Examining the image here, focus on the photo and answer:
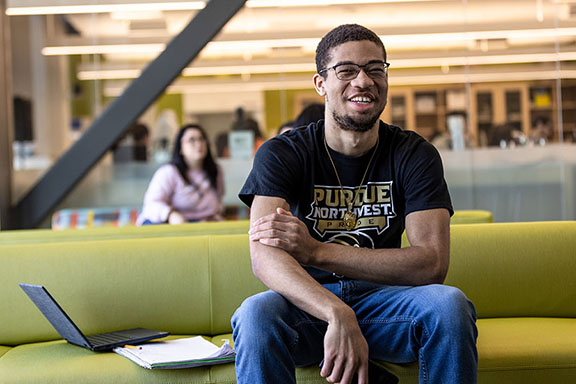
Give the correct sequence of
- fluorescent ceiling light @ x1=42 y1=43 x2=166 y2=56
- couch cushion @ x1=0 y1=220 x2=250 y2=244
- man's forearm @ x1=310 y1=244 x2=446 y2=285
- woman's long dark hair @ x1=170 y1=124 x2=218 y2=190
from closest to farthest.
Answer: man's forearm @ x1=310 y1=244 x2=446 y2=285 → couch cushion @ x1=0 y1=220 x2=250 y2=244 → woman's long dark hair @ x1=170 y1=124 x2=218 y2=190 → fluorescent ceiling light @ x1=42 y1=43 x2=166 y2=56

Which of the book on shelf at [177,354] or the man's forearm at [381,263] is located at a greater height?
the man's forearm at [381,263]

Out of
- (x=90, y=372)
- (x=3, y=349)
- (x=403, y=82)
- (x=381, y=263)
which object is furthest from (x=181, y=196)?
(x=403, y=82)

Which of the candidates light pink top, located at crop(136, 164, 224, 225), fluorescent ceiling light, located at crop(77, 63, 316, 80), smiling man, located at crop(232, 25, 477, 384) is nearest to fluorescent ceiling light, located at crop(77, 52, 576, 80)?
fluorescent ceiling light, located at crop(77, 63, 316, 80)

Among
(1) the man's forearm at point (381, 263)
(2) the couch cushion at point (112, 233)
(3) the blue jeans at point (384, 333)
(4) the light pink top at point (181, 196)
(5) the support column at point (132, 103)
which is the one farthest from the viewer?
(5) the support column at point (132, 103)

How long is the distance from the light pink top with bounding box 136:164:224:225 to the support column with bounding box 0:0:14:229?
5.31 feet

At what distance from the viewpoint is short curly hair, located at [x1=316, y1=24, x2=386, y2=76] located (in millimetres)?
2045

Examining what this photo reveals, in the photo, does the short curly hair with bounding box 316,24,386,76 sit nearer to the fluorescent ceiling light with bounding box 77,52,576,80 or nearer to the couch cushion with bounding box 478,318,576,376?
the couch cushion with bounding box 478,318,576,376

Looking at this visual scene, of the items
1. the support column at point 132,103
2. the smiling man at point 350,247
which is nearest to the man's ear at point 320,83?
the smiling man at point 350,247

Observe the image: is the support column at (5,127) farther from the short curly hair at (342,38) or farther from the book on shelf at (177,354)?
the short curly hair at (342,38)

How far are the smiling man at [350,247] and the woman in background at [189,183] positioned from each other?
2487 millimetres

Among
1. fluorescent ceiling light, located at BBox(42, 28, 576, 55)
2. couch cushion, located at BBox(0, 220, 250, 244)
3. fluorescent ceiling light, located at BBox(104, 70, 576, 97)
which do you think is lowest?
couch cushion, located at BBox(0, 220, 250, 244)

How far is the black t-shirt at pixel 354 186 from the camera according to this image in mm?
2021

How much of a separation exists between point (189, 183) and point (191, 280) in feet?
7.01

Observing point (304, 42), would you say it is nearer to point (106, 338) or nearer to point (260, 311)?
point (106, 338)
